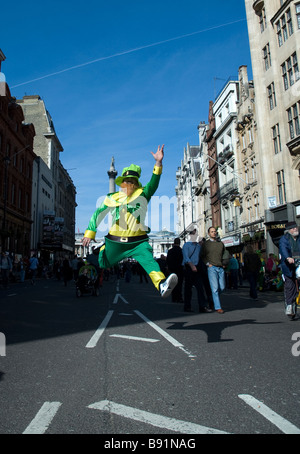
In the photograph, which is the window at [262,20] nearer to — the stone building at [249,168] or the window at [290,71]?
the window at [290,71]

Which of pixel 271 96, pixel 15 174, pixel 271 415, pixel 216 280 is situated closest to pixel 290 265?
pixel 216 280

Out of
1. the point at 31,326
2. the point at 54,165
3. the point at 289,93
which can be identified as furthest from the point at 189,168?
the point at 31,326

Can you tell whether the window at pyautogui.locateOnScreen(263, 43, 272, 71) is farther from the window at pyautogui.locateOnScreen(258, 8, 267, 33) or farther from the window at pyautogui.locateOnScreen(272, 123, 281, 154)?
the window at pyautogui.locateOnScreen(272, 123, 281, 154)

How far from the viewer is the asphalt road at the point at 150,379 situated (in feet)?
8.15

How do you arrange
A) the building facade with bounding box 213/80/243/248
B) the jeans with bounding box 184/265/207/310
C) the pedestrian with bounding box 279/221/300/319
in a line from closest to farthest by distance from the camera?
the pedestrian with bounding box 279/221/300/319, the jeans with bounding box 184/265/207/310, the building facade with bounding box 213/80/243/248

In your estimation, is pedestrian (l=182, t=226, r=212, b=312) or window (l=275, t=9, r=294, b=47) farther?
window (l=275, t=9, r=294, b=47)

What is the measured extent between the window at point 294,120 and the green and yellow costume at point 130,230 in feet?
70.9

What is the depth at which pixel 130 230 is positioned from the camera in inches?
201

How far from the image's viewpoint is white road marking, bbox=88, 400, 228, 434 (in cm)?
236

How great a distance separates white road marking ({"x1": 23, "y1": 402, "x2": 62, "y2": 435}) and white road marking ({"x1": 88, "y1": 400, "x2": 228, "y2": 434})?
0.27 meters

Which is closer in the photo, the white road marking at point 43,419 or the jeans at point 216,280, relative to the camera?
the white road marking at point 43,419

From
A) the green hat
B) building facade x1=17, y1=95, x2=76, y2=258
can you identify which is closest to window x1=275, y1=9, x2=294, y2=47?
the green hat

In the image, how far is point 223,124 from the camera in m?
42.2

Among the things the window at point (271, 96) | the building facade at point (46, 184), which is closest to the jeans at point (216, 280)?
the window at point (271, 96)
